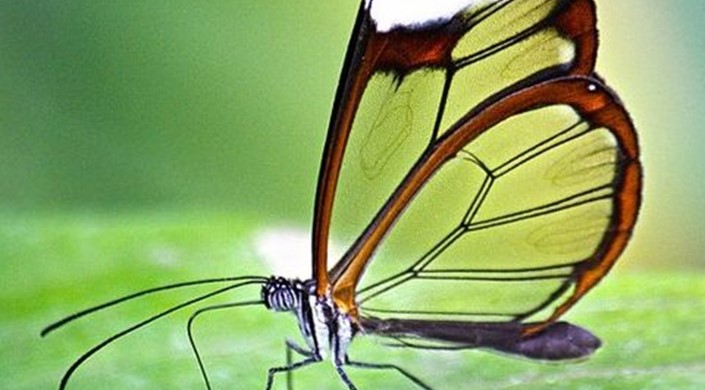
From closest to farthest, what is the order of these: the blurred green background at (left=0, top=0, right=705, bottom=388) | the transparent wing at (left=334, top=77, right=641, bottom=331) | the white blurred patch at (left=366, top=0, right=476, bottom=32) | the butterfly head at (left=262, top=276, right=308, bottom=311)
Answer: the white blurred patch at (left=366, top=0, right=476, bottom=32) < the butterfly head at (left=262, top=276, right=308, bottom=311) < the transparent wing at (left=334, top=77, right=641, bottom=331) < the blurred green background at (left=0, top=0, right=705, bottom=388)

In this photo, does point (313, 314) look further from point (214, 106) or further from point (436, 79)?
point (214, 106)

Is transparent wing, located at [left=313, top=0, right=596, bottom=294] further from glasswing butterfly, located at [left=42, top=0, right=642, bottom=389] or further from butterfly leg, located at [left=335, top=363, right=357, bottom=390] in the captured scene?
butterfly leg, located at [left=335, top=363, right=357, bottom=390]

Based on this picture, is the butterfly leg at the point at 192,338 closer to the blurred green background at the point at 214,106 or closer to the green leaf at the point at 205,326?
the green leaf at the point at 205,326

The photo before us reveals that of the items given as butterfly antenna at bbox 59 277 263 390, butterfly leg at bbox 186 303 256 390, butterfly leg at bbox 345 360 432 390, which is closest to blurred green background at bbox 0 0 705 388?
butterfly leg at bbox 186 303 256 390

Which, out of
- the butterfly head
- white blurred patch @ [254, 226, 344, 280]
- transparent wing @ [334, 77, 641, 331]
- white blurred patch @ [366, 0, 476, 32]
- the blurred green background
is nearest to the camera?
white blurred patch @ [366, 0, 476, 32]

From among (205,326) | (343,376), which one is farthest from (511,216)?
(205,326)

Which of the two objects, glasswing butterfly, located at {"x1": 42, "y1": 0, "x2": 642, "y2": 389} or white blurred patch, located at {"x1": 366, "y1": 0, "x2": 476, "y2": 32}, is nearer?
white blurred patch, located at {"x1": 366, "y1": 0, "x2": 476, "y2": 32}

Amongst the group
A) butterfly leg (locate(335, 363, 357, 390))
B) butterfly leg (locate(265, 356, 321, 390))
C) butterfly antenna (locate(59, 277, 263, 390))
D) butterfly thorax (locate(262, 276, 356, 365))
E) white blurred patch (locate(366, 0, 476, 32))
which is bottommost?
butterfly leg (locate(335, 363, 357, 390))

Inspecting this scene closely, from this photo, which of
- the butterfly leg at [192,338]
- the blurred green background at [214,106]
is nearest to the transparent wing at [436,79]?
the butterfly leg at [192,338]
